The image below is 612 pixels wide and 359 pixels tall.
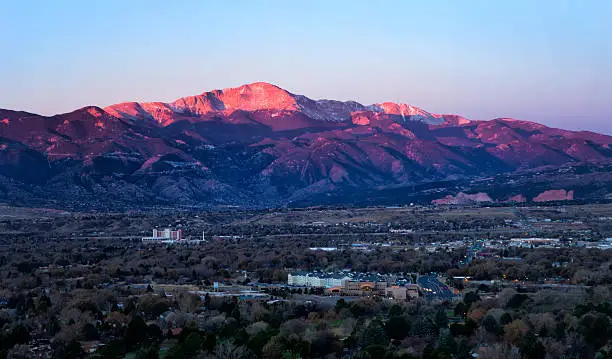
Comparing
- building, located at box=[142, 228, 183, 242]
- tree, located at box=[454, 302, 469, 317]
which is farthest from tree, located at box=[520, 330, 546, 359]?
building, located at box=[142, 228, 183, 242]

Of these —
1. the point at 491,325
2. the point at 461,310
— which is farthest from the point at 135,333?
the point at 461,310

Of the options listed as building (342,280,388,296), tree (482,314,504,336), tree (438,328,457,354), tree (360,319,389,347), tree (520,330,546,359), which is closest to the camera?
tree (520,330,546,359)

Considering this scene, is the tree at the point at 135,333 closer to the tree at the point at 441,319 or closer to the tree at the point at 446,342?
the tree at the point at 446,342

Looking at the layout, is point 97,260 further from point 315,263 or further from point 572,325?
point 572,325

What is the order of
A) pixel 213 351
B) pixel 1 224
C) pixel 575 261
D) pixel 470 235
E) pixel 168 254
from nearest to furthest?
1. pixel 213 351
2. pixel 575 261
3. pixel 168 254
4. pixel 470 235
5. pixel 1 224

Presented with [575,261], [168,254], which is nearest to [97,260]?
[168,254]

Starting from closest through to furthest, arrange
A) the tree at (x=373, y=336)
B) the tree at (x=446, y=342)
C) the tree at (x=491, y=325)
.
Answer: the tree at (x=446, y=342), the tree at (x=373, y=336), the tree at (x=491, y=325)

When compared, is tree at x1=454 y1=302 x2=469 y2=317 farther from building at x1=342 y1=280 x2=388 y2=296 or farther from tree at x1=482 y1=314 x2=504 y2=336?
building at x1=342 y1=280 x2=388 y2=296

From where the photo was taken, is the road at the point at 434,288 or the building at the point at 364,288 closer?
the road at the point at 434,288

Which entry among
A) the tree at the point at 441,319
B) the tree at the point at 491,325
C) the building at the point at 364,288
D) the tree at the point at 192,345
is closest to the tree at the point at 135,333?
the tree at the point at 192,345
